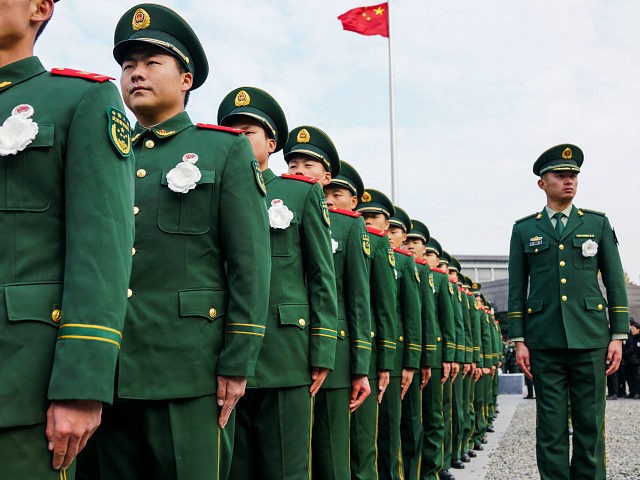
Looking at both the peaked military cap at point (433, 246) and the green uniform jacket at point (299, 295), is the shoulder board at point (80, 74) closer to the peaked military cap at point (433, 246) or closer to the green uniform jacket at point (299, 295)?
the green uniform jacket at point (299, 295)

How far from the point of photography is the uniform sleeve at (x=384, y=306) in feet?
15.7

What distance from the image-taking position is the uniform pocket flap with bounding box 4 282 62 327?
1646 millimetres

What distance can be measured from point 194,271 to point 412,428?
4.28 metres

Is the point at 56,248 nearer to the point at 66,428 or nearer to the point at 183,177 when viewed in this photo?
the point at 66,428

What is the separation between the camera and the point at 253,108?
150 inches

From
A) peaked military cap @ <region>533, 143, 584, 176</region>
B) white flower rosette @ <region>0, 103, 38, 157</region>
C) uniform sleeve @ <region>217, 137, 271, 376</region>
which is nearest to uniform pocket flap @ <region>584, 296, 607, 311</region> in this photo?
peaked military cap @ <region>533, 143, 584, 176</region>

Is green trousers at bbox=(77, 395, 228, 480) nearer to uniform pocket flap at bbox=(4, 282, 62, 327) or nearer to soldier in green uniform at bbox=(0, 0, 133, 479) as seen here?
soldier in green uniform at bbox=(0, 0, 133, 479)

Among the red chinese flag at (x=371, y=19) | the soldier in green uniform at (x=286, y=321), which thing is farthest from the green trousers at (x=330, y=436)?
the red chinese flag at (x=371, y=19)

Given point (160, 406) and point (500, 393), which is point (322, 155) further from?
point (500, 393)

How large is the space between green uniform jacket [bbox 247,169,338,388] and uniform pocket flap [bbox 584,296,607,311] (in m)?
2.27

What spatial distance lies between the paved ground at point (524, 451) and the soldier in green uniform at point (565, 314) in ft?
6.29

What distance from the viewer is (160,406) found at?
2.39 m

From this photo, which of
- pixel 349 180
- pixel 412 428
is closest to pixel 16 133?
pixel 349 180

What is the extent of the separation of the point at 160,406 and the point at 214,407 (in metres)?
0.19
